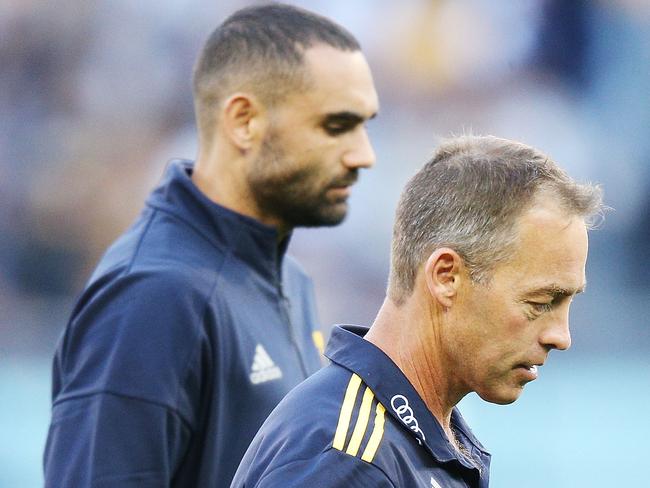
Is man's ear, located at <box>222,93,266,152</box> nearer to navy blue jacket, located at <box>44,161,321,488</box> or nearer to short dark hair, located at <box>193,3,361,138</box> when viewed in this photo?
short dark hair, located at <box>193,3,361,138</box>

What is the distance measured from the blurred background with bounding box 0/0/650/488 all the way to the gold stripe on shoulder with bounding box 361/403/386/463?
4.82 meters

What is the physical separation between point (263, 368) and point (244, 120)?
0.74 meters

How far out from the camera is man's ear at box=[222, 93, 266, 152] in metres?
3.17

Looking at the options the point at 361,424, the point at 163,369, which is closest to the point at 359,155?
the point at 163,369

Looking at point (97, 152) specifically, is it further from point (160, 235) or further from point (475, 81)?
point (160, 235)

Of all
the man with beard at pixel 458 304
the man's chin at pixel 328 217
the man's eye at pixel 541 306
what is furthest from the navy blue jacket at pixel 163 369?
the man's eye at pixel 541 306

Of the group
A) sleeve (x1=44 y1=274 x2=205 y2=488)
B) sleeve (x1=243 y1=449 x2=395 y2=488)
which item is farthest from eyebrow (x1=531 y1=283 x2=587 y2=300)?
sleeve (x1=44 y1=274 x2=205 y2=488)

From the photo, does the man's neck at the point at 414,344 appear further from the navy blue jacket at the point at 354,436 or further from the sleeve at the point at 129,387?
the sleeve at the point at 129,387

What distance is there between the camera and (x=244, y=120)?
3.19m

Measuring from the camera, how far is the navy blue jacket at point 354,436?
5.62ft

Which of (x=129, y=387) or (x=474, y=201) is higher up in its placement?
(x=474, y=201)

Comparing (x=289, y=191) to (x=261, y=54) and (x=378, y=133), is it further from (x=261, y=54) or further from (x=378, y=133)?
(x=378, y=133)

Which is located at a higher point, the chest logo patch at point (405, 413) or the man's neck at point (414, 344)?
the man's neck at point (414, 344)

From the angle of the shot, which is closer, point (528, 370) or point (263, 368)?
point (528, 370)
